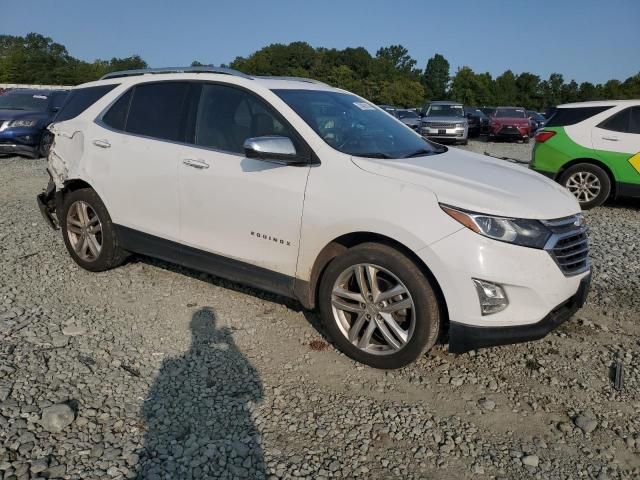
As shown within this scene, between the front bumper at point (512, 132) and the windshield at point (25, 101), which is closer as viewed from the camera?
the windshield at point (25, 101)

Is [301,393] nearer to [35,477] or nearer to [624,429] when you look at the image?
[35,477]

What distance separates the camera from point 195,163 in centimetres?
376

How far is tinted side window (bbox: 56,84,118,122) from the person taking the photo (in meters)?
4.60

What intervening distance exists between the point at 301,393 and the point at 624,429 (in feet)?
5.82

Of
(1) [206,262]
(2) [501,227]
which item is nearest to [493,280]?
(2) [501,227]

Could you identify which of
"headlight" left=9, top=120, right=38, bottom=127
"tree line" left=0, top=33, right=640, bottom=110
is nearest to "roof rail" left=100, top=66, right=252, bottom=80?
"headlight" left=9, top=120, right=38, bottom=127

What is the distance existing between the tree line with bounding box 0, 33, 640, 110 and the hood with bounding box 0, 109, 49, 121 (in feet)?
176

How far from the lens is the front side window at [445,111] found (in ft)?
66.6

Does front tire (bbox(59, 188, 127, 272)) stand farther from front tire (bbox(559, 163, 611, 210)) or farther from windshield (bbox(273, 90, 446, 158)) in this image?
front tire (bbox(559, 163, 611, 210))

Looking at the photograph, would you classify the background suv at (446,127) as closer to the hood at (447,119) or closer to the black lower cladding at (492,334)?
the hood at (447,119)

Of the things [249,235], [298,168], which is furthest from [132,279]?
[298,168]

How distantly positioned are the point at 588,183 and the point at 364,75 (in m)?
95.4

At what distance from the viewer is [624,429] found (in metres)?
2.74

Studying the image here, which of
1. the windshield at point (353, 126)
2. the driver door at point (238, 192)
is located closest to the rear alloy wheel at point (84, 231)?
the driver door at point (238, 192)
